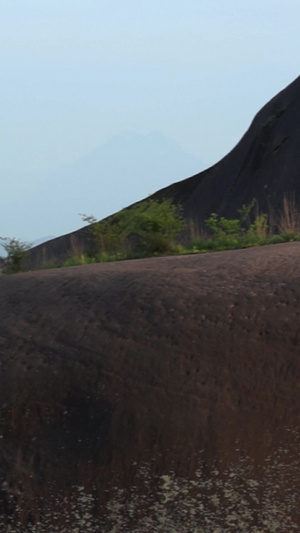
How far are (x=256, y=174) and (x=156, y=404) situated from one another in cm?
1858

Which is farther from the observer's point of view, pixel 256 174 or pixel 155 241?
pixel 256 174

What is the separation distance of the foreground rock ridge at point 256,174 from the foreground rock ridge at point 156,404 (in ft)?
44.0

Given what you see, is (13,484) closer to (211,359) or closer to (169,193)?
(211,359)

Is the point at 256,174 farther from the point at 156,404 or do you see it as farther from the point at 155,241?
the point at 156,404

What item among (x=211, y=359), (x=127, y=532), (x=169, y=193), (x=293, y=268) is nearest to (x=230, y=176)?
(x=169, y=193)

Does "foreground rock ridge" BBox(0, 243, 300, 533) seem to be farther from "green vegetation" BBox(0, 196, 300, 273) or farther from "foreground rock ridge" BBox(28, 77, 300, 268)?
"foreground rock ridge" BBox(28, 77, 300, 268)

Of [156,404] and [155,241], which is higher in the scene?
[155,241]

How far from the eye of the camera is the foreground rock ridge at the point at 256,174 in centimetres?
2225

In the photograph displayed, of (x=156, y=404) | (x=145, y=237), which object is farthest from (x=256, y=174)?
(x=156, y=404)

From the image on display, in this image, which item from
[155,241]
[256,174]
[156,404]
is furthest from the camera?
[256,174]

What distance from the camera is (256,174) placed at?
2403 centimetres

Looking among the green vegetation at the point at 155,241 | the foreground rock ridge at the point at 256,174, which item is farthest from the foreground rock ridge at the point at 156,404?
the foreground rock ridge at the point at 256,174

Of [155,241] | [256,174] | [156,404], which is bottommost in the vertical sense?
[156,404]

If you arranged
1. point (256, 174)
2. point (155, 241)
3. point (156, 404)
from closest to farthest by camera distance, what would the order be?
point (156, 404)
point (155, 241)
point (256, 174)
